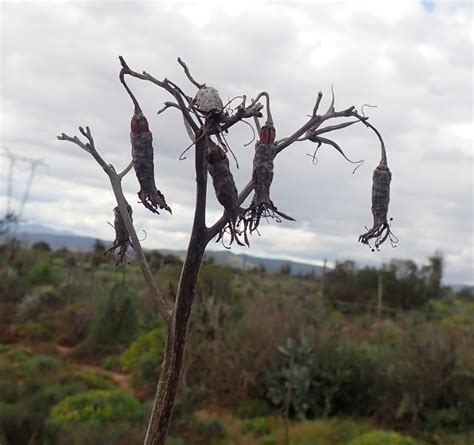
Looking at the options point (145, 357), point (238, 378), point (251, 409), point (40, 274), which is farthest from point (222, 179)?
point (40, 274)

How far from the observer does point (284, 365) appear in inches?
497

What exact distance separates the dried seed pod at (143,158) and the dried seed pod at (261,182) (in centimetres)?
29

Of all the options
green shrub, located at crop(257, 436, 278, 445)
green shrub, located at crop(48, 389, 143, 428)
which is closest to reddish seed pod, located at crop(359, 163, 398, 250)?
green shrub, located at crop(48, 389, 143, 428)

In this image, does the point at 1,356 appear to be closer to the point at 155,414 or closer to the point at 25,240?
the point at 155,414

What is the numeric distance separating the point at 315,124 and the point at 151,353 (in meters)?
12.4

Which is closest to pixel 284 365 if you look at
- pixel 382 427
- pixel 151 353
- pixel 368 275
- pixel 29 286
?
pixel 382 427

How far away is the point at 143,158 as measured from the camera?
2025 mm

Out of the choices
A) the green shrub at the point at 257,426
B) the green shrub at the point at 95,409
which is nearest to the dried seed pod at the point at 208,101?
the green shrub at the point at 95,409

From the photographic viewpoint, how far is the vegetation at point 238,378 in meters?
9.45

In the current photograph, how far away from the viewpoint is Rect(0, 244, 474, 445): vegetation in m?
9.45

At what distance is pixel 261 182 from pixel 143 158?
1.25 feet

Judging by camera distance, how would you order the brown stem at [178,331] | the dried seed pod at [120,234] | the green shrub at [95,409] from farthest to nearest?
1. the green shrub at [95,409]
2. the dried seed pod at [120,234]
3. the brown stem at [178,331]

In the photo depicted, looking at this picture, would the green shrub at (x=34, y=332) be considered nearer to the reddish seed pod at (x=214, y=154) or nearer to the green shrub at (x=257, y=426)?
the green shrub at (x=257, y=426)

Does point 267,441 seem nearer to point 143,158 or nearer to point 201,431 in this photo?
point 201,431
